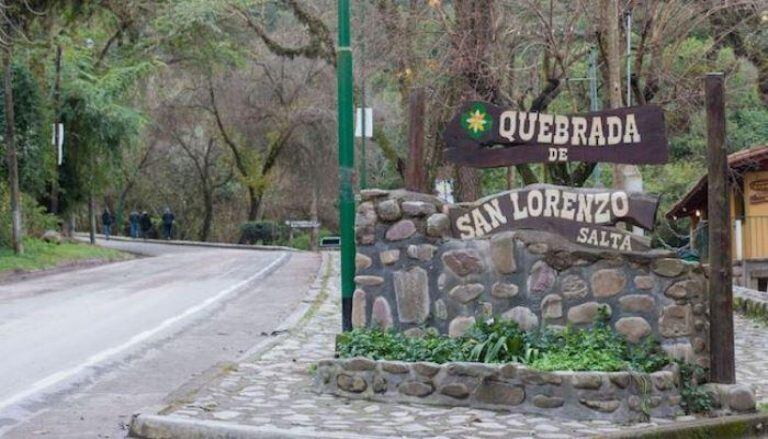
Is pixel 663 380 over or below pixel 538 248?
below

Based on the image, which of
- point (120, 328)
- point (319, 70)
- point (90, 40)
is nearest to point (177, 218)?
point (319, 70)

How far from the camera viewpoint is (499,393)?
8969mm

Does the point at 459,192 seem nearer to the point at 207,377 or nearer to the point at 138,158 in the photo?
the point at 207,377

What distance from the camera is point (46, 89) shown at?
36.3 m

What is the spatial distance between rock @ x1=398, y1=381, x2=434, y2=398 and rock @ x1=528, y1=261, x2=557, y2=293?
1540mm

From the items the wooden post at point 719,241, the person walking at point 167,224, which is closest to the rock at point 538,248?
the wooden post at point 719,241

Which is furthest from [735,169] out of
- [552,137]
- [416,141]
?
[416,141]

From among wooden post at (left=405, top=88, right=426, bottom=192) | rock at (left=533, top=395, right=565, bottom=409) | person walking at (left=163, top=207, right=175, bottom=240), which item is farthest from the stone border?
person walking at (left=163, top=207, right=175, bottom=240)

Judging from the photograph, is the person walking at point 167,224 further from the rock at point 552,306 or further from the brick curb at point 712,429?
the brick curb at point 712,429

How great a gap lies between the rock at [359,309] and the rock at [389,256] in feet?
1.36

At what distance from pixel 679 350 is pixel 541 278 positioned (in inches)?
56.4

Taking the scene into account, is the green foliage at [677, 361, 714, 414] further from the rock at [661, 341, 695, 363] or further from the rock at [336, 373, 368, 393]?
the rock at [336, 373, 368, 393]

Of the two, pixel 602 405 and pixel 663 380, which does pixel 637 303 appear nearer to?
pixel 663 380

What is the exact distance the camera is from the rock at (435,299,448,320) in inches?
410
